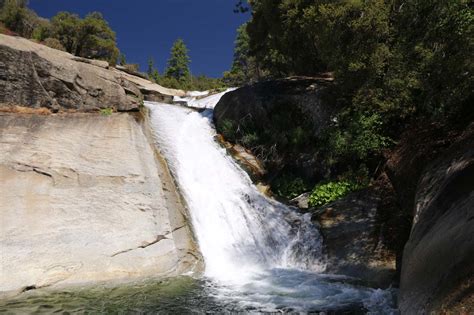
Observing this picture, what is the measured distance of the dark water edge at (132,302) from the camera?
7797 mm

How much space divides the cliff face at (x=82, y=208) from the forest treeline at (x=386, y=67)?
606 centimetres

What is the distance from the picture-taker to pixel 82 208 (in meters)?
10.8

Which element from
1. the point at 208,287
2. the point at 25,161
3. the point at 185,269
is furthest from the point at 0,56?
the point at 208,287

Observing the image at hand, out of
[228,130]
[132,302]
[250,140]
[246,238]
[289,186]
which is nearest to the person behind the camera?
[132,302]

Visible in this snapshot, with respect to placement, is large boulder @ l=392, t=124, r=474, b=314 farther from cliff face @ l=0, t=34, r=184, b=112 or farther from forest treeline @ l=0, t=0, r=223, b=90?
forest treeline @ l=0, t=0, r=223, b=90

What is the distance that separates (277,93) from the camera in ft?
61.3

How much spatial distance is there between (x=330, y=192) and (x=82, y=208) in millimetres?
8408

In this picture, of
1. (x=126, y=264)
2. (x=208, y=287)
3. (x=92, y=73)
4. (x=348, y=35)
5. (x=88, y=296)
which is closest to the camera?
(x=88, y=296)

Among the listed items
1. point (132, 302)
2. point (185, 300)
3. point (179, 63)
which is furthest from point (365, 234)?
point (179, 63)

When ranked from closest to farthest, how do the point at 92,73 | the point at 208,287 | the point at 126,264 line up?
1. the point at 208,287
2. the point at 126,264
3. the point at 92,73

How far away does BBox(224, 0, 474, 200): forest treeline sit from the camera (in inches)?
387

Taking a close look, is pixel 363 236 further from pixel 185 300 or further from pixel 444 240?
pixel 185 300

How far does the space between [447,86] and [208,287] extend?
8.14 m

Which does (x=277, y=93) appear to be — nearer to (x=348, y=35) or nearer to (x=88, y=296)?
(x=348, y=35)
